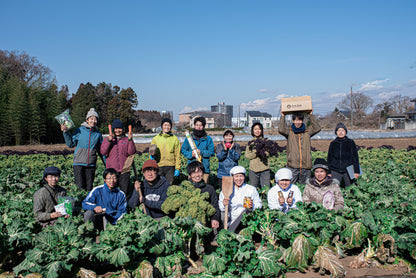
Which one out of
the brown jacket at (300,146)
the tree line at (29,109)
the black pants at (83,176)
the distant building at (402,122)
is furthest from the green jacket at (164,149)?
the distant building at (402,122)

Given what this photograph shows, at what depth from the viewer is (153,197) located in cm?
484

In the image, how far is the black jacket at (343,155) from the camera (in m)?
6.38

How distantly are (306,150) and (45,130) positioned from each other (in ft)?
107

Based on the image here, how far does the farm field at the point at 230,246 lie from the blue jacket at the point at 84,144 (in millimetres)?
1586

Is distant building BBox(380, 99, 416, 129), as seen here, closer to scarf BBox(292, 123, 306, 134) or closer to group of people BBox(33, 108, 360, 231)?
group of people BBox(33, 108, 360, 231)

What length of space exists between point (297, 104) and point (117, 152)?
3.64m

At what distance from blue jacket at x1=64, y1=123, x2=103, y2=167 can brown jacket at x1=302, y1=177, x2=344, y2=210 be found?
4.24 metres

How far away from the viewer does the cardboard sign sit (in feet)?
18.4

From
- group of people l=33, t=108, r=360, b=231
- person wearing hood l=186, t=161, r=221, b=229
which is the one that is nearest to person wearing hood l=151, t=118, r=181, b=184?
group of people l=33, t=108, r=360, b=231

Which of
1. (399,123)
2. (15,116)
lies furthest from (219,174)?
(399,123)

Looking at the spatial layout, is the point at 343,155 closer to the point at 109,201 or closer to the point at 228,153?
the point at 228,153

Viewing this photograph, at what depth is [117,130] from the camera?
5.82 m

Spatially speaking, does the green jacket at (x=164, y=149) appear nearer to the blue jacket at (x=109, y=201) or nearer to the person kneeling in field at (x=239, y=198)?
the blue jacket at (x=109, y=201)

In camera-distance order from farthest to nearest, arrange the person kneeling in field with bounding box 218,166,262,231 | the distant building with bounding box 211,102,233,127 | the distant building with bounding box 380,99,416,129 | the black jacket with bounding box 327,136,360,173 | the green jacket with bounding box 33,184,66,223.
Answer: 1. the distant building with bounding box 211,102,233,127
2. the distant building with bounding box 380,99,416,129
3. the black jacket with bounding box 327,136,360,173
4. the person kneeling in field with bounding box 218,166,262,231
5. the green jacket with bounding box 33,184,66,223
